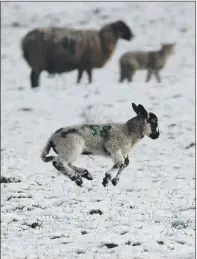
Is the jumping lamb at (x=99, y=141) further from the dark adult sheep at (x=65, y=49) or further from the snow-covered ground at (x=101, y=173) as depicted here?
the dark adult sheep at (x=65, y=49)

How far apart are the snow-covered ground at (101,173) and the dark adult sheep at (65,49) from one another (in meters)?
0.68

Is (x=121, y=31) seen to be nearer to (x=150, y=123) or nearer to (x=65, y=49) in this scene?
(x=65, y=49)

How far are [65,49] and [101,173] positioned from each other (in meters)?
8.58

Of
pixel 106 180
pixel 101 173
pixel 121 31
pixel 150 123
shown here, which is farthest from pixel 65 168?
pixel 121 31

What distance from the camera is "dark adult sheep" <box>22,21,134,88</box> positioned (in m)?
19.4

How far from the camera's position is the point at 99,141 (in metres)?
8.52

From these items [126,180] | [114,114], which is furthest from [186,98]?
[126,180]

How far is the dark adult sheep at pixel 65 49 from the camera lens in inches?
763

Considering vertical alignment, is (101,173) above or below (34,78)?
below

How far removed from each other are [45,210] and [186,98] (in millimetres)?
10051

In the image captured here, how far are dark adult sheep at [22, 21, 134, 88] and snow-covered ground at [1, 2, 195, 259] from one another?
2.24 ft

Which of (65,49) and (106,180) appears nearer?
(106,180)

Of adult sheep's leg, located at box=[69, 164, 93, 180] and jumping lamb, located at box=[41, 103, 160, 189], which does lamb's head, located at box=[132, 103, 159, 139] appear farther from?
adult sheep's leg, located at box=[69, 164, 93, 180]

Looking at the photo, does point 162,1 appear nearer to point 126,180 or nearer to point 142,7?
point 142,7
